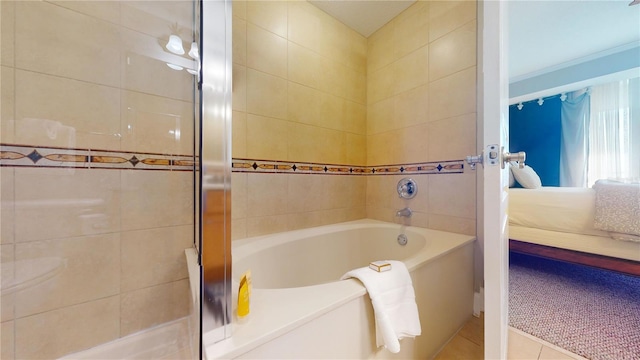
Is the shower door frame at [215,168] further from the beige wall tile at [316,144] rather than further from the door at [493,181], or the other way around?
the beige wall tile at [316,144]

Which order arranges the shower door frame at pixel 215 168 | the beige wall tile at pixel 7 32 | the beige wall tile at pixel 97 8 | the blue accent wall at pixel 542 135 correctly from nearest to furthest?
the shower door frame at pixel 215 168
the beige wall tile at pixel 7 32
the beige wall tile at pixel 97 8
the blue accent wall at pixel 542 135

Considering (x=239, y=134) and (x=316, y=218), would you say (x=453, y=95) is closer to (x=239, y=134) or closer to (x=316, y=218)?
(x=316, y=218)

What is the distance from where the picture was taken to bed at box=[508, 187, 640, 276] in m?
1.35

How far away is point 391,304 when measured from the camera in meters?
0.77

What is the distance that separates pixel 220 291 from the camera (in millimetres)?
539

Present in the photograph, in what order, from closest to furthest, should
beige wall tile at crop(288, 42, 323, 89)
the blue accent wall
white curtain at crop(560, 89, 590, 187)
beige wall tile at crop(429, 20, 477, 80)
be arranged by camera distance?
beige wall tile at crop(429, 20, 477, 80)
beige wall tile at crop(288, 42, 323, 89)
white curtain at crop(560, 89, 590, 187)
the blue accent wall

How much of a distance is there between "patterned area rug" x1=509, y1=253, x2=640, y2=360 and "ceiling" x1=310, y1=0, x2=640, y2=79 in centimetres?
215

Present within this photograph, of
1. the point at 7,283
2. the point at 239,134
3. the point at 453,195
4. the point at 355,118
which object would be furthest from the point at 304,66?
the point at 7,283

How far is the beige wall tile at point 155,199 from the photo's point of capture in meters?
0.99

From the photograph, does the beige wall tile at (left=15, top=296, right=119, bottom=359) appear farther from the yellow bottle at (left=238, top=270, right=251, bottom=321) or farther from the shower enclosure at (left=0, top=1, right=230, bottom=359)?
the yellow bottle at (left=238, top=270, right=251, bottom=321)

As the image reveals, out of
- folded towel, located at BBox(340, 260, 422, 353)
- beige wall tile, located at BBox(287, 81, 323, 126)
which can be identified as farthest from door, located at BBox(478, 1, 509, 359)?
beige wall tile, located at BBox(287, 81, 323, 126)

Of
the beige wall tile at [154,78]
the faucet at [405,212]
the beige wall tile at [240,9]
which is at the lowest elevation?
the faucet at [405,212]

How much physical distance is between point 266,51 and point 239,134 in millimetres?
574

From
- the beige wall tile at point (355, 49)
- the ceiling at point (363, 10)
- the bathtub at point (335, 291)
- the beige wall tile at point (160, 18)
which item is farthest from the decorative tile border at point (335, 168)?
the ceiling at point (363, 10)
